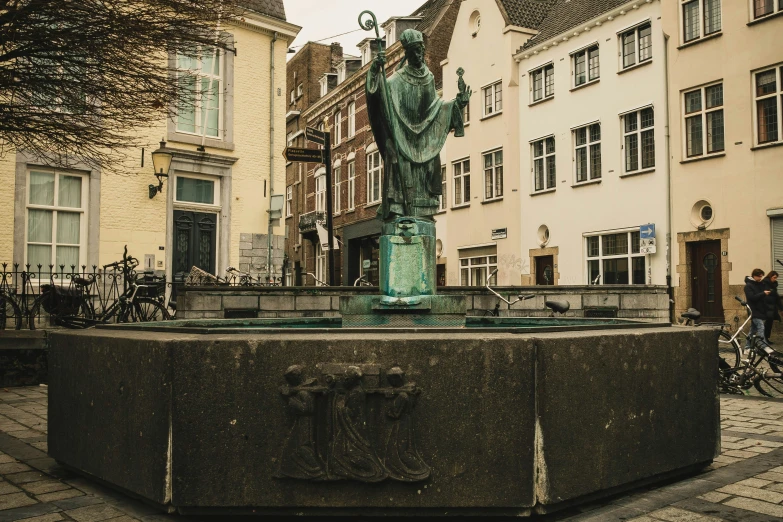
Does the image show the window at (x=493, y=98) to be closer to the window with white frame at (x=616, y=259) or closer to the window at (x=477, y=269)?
the window at (x=477, y=269)

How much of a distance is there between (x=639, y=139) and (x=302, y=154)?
13.6 m

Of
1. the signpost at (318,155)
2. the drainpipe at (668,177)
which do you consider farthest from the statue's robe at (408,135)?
the drainpipe at (668,177)

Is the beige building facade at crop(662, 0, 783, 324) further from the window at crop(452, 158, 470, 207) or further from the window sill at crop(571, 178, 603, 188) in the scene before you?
the window at crop(452, 158, 470, 207)

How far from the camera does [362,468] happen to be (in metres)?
3.74

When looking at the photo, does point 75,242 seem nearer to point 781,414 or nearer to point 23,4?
point 23,4

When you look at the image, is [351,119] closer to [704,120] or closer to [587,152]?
[587,152]

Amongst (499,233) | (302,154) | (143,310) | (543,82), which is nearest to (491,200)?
(499,233)

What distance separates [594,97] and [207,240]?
14.0m

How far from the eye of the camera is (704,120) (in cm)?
2002

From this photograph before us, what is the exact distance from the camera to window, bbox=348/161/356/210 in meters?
39.5

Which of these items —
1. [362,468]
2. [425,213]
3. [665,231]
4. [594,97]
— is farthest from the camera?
[594,97]

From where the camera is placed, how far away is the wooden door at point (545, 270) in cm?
2564

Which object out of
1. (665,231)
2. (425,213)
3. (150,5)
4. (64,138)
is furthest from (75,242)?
(665,231)

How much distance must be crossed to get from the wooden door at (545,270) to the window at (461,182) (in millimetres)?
5122
